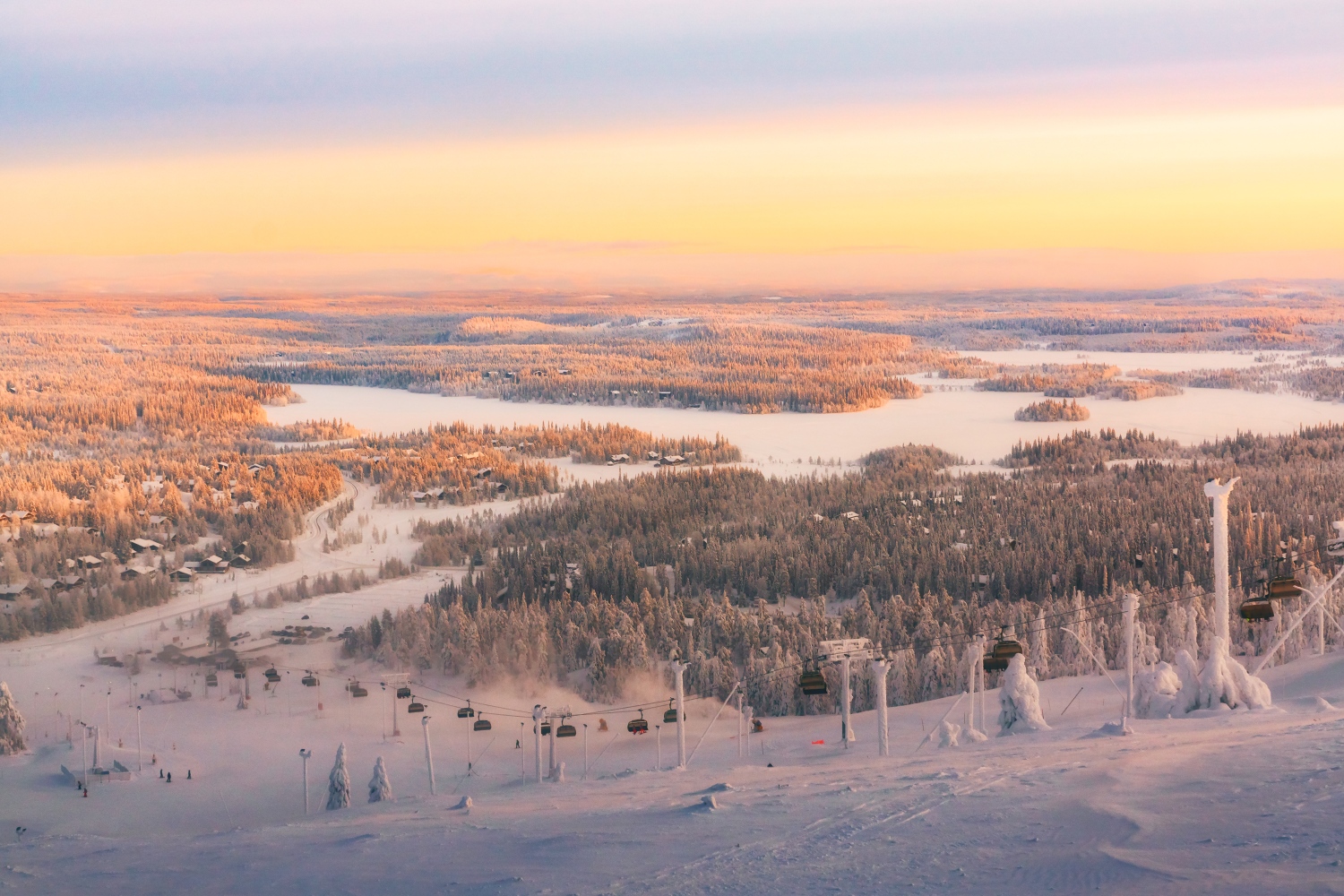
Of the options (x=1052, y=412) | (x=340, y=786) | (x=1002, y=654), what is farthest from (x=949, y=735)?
(x=1052, y=412)

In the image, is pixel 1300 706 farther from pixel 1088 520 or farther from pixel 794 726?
pixel 1088 520

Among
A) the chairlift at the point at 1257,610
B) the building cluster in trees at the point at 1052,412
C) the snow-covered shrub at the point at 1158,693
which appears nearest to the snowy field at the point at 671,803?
the snow-covered shrub at the point at 1158,693

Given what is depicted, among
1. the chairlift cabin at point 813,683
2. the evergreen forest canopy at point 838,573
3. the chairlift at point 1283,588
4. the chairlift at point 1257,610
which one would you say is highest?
the chairlift at point 1283,588

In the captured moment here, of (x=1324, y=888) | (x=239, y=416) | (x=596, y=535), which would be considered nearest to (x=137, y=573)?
(x=596, y=535)

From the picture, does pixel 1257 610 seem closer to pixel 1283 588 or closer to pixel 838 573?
pixel 1283 588

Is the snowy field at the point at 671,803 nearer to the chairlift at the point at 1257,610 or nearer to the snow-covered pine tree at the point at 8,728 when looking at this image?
the snow-covered pine tree at the point at 8,728

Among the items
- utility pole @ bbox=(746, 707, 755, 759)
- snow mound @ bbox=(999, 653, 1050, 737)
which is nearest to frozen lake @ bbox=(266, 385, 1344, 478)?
utility pole @ bbox=(746, 707, 755, 759)

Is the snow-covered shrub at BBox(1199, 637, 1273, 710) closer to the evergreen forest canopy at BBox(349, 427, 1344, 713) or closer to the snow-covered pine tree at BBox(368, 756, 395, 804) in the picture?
the evergreen forest canopy at BBox(349, 427, 1344, 713)
